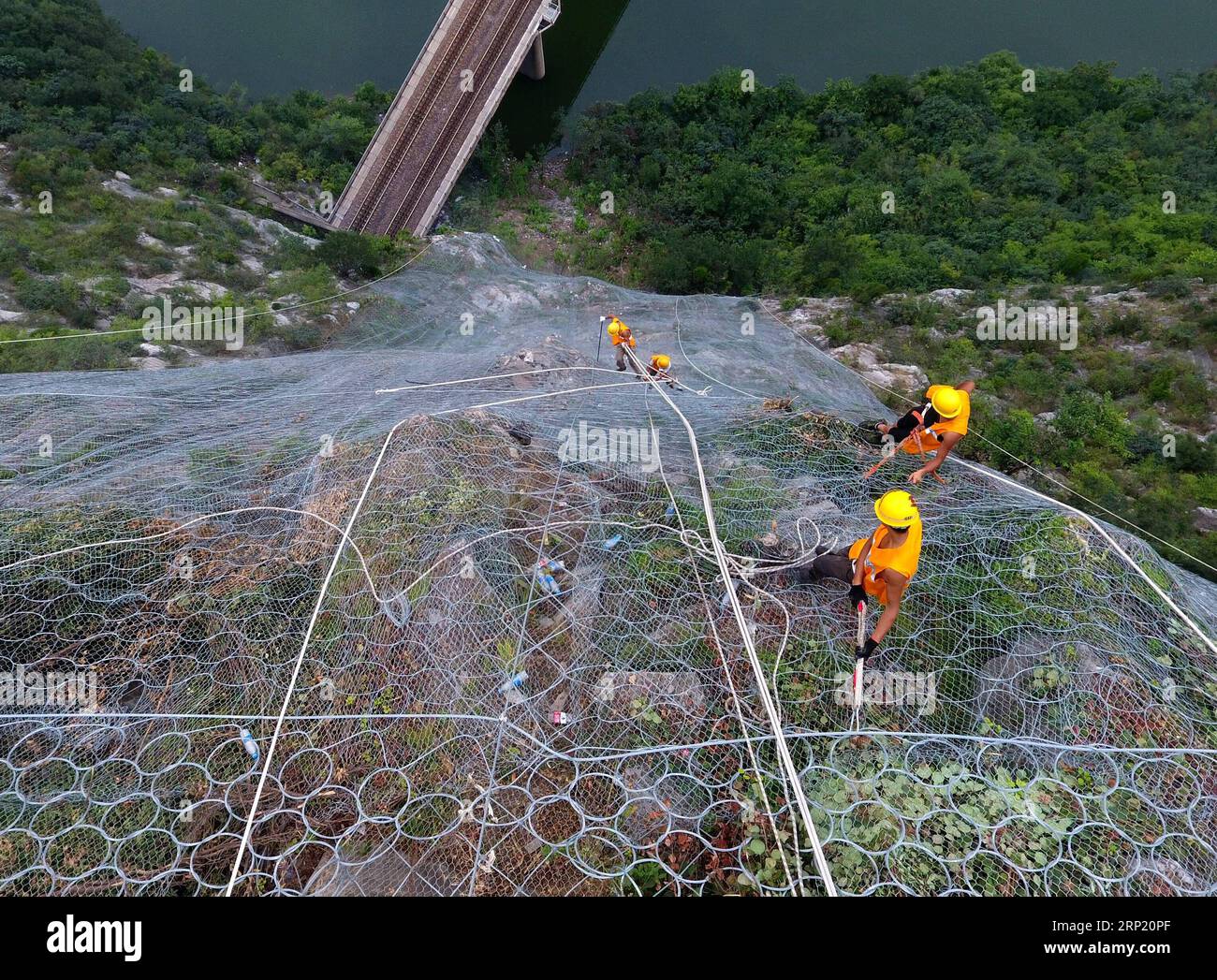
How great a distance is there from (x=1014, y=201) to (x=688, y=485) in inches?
584

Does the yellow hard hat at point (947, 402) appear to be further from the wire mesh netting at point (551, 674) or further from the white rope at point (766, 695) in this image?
the white rope at point (766, 695)

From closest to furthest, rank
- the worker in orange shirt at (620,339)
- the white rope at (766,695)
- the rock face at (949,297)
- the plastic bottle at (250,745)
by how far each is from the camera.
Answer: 1. the white rope at (766,695)
2. the plastic bottle at (250,745)
3. the worker in orange shirt at (620,339)
4. the rock face at (949,297)

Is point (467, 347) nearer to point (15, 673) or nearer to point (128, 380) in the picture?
point (128, 380)

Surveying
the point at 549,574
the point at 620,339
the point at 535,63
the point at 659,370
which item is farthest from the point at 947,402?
the point at 535,63

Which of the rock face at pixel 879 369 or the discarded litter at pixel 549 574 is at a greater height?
the rock face at pixel 879 369

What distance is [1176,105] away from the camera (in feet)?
53.6

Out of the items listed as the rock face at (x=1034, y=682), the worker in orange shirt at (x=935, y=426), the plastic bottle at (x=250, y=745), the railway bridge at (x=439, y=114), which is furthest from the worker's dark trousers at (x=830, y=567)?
the railway bridge at (x=439, y=114)

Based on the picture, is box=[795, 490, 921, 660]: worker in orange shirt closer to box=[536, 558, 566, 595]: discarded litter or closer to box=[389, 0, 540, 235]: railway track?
box=[536, 558, 566, 595]: discarded litter

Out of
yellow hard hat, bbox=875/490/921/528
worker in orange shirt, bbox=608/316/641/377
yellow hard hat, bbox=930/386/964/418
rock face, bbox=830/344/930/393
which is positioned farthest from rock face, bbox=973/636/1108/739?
rock face, bbox=830/344/930/393

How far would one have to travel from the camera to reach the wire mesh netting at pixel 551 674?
2.95m

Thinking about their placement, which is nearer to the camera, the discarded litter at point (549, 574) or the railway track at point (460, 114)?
the discarded litter at point (549, 574)

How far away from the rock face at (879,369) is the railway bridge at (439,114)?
33.6ft

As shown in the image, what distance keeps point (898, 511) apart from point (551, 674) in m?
2.10
